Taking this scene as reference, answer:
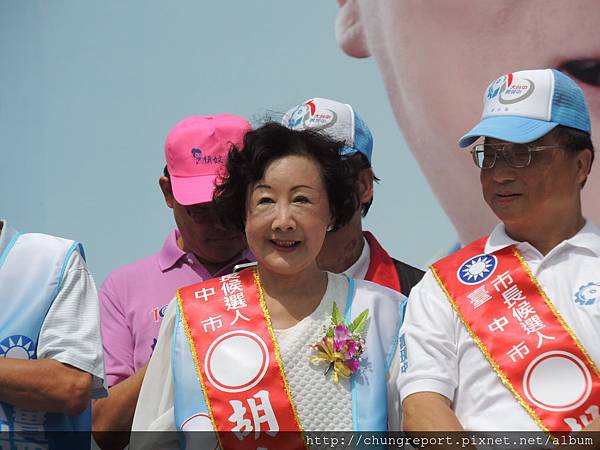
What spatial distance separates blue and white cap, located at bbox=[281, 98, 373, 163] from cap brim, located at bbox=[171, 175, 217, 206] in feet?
0.81

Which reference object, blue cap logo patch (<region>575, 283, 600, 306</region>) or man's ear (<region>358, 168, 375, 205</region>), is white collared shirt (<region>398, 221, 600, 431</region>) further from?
man's ear (<region>358, 168, 375, 205</region>)

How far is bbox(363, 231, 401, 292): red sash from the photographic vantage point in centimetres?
293

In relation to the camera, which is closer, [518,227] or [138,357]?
[518,227]

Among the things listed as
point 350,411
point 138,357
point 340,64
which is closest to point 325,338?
point 350,411

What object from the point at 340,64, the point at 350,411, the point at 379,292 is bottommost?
the point at 350,411

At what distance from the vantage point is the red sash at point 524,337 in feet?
7.53

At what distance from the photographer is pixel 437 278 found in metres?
2.52

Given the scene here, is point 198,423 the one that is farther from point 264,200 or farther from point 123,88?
point 123,88

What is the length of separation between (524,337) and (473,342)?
11 centimetres

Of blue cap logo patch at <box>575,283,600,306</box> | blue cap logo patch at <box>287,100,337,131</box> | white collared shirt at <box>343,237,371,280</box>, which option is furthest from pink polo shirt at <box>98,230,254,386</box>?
blue cap logo patch at <box>575,283,600,306</box>

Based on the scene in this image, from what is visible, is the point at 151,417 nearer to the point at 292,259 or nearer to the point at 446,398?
the point at 292,259

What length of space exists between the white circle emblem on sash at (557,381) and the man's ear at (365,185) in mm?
732

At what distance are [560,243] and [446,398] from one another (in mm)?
431

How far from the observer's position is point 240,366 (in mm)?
2443
